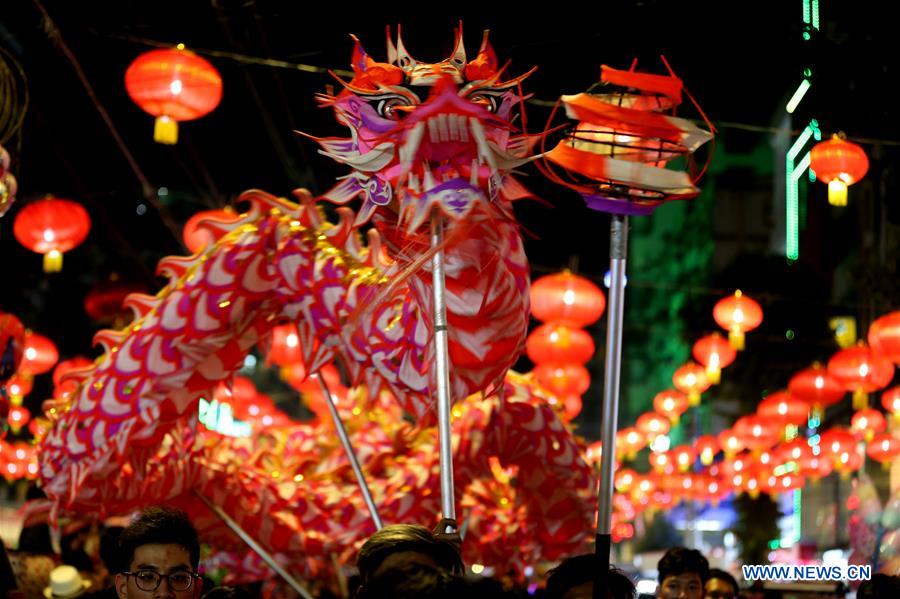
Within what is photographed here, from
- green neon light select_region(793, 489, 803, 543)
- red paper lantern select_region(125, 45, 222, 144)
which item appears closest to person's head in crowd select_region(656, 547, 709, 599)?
red paper lantern select_region(125, 45, 222, 144)

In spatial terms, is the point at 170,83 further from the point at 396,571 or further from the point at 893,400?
the point at 893,400

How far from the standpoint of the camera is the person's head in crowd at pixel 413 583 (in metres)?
2.52

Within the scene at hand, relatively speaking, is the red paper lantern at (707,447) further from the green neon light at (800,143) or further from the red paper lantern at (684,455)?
the green neon light at (800,143)

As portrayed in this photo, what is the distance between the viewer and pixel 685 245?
37875mm

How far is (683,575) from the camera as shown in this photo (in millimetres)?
5332

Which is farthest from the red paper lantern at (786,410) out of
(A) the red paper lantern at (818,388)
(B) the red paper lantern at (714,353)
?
(B) the red paper lantern at (714,353)

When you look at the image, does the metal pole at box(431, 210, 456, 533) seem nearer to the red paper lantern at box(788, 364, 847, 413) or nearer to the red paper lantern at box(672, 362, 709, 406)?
the red paper lantern at box(788, 364, 847, 413)

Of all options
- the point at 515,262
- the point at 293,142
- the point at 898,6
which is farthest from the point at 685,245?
the point at 515,262

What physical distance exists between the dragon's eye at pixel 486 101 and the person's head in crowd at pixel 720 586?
8.57 ft

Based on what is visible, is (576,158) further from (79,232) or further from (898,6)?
(79,232)

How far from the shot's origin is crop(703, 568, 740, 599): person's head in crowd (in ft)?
20.0

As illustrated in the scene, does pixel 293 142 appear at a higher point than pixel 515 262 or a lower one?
higher

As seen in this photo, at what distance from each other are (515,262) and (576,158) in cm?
122

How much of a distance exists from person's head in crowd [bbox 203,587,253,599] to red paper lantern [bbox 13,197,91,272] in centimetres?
682
